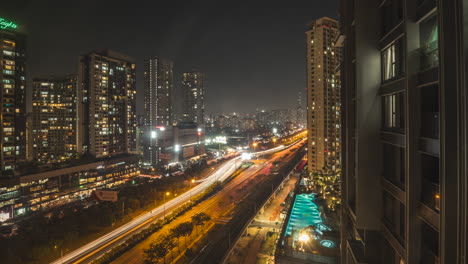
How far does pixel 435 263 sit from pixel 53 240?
63.5 feet

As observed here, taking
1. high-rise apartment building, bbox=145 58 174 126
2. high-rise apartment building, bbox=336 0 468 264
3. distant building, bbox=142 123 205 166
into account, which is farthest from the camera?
high-rise apartment building, bbox=145 58 174 126

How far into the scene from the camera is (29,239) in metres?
15.1

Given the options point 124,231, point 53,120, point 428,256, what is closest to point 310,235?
point 124,231

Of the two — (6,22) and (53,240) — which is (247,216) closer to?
(53,240)

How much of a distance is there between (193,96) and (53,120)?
57793 mm

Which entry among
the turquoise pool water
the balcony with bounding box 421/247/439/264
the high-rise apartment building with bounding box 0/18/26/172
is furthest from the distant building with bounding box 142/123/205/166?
the balcony with bounding box 421/247/439/264

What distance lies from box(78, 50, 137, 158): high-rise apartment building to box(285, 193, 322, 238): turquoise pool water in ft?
116

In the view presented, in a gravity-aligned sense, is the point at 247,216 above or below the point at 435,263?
below

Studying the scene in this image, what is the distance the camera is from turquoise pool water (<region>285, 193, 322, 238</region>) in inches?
744

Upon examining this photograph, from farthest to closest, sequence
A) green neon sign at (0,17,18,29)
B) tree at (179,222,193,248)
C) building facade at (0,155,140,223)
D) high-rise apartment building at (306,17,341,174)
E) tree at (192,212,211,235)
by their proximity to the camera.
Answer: high-rise apartment building at (306,17,341,174)
green neon sign at (0,17,18,29)
building facade at (0,155,140,223)
tree at (192,212,211,235)
tree at (179,222,193,248)

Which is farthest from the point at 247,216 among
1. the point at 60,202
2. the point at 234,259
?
the point at 60,202

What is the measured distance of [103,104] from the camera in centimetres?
4359

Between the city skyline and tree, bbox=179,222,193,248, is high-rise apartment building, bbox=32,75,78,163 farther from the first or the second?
tree, bbox=179,222,193,248

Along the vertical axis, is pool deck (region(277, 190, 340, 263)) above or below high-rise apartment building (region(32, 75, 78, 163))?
below
